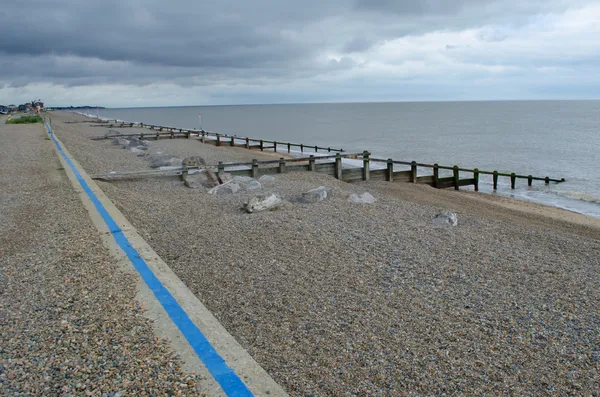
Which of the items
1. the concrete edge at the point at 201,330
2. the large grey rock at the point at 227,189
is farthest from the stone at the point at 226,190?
the concrete edge at the point at 201,330

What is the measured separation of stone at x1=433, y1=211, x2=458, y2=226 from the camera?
10365mm

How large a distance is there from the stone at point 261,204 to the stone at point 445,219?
3.79m

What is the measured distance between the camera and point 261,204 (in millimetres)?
10875

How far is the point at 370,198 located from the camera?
12.6 metres

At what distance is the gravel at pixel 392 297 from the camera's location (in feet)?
13.9

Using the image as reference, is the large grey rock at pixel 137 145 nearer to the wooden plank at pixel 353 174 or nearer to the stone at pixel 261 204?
the wooden plank at pixel 353 174

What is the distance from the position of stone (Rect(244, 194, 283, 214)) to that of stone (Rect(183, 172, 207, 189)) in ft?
13.8

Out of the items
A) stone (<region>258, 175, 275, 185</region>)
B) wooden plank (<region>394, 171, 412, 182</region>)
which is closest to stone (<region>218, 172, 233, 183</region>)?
stone (<region>258, 175, 275, 185</region>)

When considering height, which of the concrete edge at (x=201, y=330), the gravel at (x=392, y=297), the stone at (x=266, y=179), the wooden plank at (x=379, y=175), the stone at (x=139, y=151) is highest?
the stone at (x=139, y=151)

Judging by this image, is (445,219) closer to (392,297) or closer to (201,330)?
(392,297)

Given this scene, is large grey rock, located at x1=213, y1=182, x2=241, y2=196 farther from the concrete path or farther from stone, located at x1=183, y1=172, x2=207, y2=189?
the concrete path

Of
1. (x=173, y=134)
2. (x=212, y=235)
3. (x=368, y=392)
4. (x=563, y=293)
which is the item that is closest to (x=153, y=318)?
(x=368, y=392)

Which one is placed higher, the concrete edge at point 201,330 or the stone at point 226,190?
the stone at point 226,190

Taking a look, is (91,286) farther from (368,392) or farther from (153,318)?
(368,392)
